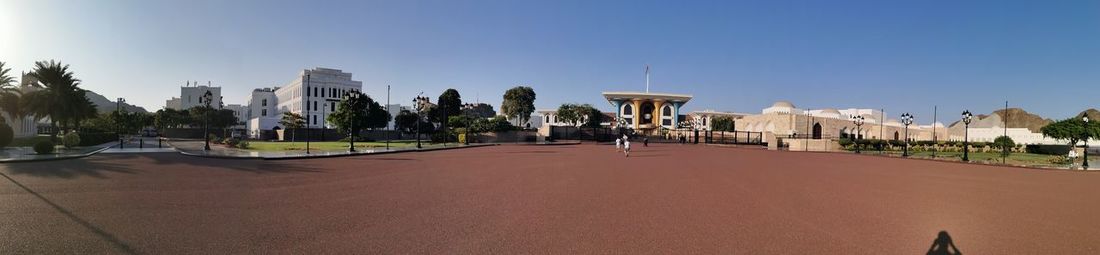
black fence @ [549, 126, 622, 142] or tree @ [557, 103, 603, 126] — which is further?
tree @ [557, 103, 603, 126]

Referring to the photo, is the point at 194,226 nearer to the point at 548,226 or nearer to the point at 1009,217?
the point at 548,226

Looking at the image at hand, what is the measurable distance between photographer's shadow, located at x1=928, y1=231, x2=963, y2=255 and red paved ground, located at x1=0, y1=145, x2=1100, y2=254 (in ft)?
0.32

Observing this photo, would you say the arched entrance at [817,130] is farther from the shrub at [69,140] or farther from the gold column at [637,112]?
the shrub at [69,140]

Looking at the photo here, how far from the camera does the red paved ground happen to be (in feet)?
22.3

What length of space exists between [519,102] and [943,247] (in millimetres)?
93499

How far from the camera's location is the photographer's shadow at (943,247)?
6.80 metres

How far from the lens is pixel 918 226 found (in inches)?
335

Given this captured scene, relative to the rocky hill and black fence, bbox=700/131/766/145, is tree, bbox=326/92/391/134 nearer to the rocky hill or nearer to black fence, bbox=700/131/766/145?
black fence, bbox=700/131/766/145

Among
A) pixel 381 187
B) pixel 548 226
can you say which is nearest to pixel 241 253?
pixel 548 226

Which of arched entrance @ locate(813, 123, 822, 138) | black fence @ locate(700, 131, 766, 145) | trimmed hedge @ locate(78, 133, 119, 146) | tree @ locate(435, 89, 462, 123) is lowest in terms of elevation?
trimmed hedge @ locate(78, 133, 119, 146)

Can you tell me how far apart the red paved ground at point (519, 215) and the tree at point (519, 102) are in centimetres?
8424

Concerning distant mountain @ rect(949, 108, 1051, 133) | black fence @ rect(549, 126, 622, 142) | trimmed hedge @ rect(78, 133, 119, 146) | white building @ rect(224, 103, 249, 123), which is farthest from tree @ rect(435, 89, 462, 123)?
distant mountain @ rect(949, 108, 1051, 133)

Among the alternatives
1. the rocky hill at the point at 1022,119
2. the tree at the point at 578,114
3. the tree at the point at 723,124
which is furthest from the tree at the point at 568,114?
the rocky hill at the point at 1022,119

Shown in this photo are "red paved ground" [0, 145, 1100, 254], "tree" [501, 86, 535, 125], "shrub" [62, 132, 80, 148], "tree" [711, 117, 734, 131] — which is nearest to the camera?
"red paved ground" [0, 145, 1100, 254]
